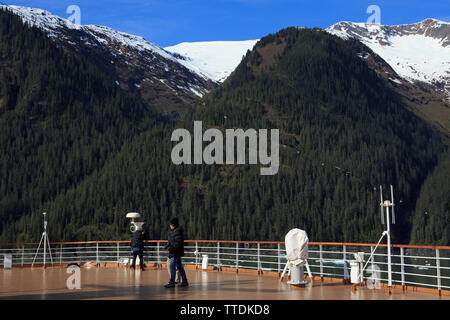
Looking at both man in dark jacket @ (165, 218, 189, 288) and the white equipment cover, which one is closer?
man in dark jacket @ (165, 218, 189, 288)

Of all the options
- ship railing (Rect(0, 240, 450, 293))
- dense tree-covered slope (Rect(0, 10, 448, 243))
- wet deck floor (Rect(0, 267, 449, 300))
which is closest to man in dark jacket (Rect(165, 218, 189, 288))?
wet deck floor (Rect(0, 267, 449, 300))

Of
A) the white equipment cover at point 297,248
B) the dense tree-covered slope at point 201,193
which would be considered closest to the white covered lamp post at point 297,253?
the white equipment cover at point 297,248

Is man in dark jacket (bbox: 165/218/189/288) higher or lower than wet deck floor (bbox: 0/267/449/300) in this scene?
Result: higher

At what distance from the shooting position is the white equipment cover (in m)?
17.8

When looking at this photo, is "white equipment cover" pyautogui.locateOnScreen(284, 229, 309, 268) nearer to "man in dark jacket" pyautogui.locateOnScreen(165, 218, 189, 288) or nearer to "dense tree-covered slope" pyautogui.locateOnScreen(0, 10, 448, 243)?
"man in dark jacket" pyautogui.locateOnScreen(165, 218, 189, 288)

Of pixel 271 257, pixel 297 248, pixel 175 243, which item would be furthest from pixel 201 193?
pixel 175 243

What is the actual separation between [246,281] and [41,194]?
168992mm

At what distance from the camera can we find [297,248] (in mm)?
17875

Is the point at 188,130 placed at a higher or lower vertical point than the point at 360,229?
higher

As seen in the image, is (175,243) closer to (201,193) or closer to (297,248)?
(297,248)

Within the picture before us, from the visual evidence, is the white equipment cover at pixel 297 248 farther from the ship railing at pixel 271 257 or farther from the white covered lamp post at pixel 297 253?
the ship railing at pixel 271 257
